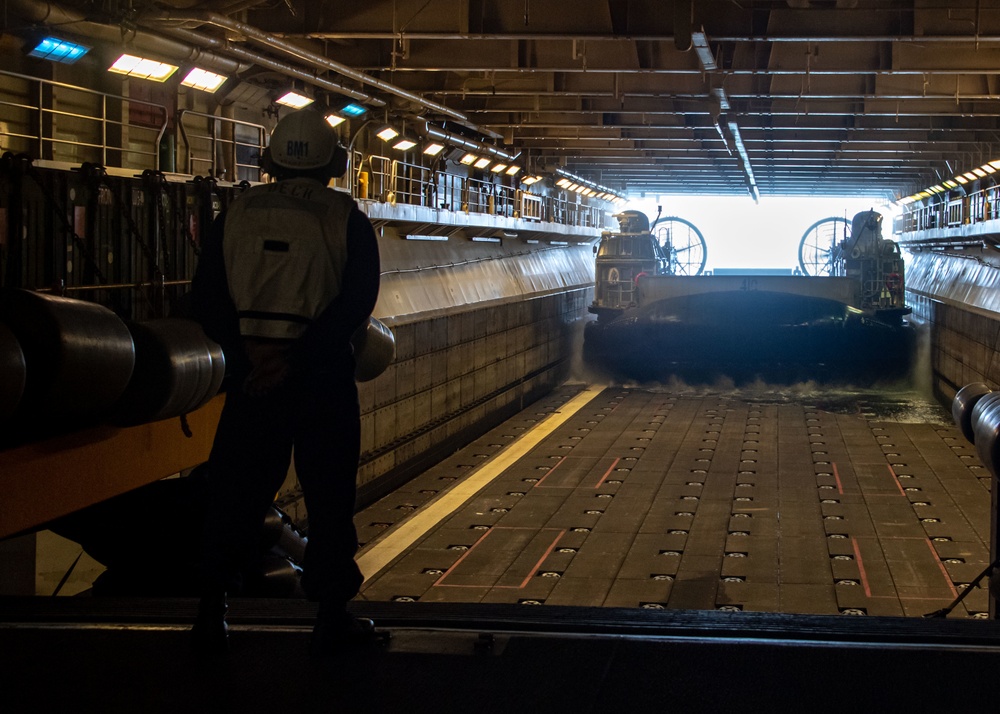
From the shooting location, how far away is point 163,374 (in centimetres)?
572

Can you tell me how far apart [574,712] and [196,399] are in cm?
382

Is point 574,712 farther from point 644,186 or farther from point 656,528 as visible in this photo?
point 644,186

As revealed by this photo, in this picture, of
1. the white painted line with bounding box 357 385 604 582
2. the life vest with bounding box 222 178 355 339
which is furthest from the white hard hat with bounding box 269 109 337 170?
the white painted line with bounding box 357 385 604 582

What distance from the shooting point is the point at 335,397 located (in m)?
3.32

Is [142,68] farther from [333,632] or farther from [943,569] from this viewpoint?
[943,569]

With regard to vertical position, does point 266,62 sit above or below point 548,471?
above

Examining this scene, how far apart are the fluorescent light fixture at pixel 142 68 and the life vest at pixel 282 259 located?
287 inches

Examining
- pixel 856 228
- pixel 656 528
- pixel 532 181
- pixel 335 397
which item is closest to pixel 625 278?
pixel 532 181

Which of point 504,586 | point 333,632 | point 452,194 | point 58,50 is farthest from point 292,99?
point 333,632

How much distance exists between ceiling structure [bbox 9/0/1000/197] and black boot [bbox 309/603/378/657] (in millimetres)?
6988

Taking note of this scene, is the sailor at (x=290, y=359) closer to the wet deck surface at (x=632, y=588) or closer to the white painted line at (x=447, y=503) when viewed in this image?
the wet deck surface at (x=632, y=588)

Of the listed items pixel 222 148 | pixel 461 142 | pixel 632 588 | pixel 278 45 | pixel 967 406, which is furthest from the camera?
pixel 461 142

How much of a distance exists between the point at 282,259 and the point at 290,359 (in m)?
0.30

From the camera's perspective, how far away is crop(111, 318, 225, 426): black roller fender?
222 inches
